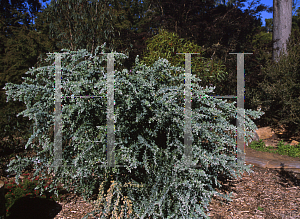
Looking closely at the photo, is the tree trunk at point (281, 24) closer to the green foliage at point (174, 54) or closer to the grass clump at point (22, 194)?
the green foliage at point (174, 54)

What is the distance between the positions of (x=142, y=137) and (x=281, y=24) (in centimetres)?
718

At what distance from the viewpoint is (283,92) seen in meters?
5.89

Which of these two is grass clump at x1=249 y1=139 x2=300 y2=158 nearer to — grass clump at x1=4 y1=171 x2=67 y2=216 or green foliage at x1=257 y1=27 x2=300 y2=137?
green foliage at x1=257 y1=27 x2=300 y2=137

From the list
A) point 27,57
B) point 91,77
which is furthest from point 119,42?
point 91,77

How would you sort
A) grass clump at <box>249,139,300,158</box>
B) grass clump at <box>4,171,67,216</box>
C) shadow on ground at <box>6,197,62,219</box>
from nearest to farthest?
shadow on ground at <box>6,197,62,219</box>
grass clump at <box>4,171,67,216</box>
grass clump at <box>249,139,300,158</box>

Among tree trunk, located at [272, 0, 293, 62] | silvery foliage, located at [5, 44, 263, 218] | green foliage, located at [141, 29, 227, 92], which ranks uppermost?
tree trunk, located at [272, 0, 293, 62]

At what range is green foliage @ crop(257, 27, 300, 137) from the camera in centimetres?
580

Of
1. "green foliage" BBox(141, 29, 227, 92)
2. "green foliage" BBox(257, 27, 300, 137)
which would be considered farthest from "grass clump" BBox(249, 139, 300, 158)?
Answer: "green foliage" BBox(141, 29, 227, 92)

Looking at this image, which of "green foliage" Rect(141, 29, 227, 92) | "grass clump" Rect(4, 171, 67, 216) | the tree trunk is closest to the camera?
"grass clump" Rect(4, 171, 67, 216)

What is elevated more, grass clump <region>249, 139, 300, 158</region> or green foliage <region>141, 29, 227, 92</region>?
green foliage <region>141, 29, 227, 92</region>

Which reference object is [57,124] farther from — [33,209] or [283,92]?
[283,92]

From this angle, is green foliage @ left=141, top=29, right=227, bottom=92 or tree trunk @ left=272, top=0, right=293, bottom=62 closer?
green foliage @ left=141, top=29, right=227, bottom=92

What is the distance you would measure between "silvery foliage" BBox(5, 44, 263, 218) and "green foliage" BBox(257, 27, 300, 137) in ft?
13.2

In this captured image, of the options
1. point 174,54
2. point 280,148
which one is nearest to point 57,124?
point 174,54
